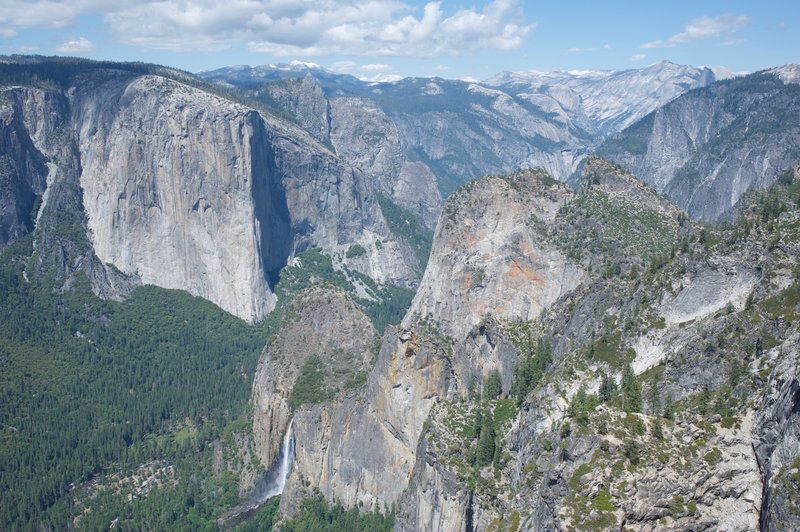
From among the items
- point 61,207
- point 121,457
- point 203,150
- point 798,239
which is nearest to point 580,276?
point 798,239

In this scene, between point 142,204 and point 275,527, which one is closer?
point 275,527

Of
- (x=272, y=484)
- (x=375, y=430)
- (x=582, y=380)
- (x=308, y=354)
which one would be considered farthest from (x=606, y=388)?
(x=272, y=484)

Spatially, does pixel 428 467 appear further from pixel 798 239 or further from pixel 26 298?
pixel 26 298

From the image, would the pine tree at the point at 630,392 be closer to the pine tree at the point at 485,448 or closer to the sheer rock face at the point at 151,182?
the pine tree at the point at 485,448

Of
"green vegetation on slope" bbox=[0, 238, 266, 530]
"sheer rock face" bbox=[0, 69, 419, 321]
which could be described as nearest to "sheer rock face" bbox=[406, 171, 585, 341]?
"green vegetation on slope" bbox=[0, 238, 266, 530]

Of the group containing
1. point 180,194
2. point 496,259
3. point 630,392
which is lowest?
point 630,392

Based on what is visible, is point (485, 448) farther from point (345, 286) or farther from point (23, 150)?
point (23, 150)
